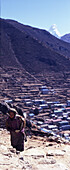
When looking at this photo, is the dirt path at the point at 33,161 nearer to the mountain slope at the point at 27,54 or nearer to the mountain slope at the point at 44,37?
the mountain slope at the point at 27,54

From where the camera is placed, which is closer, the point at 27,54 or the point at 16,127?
the point at 16,127

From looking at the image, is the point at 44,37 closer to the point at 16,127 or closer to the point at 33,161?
the point at 16,127

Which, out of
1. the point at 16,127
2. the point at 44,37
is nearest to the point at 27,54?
the point at 44,37

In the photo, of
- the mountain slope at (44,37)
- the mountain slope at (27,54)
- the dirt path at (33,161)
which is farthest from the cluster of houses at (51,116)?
the mountain slope at (44,37)

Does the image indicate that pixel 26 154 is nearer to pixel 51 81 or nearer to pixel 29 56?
pixel 51 81

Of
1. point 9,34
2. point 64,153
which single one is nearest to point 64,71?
point 9,34

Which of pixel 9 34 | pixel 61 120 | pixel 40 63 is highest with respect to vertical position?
pixel 9 34
